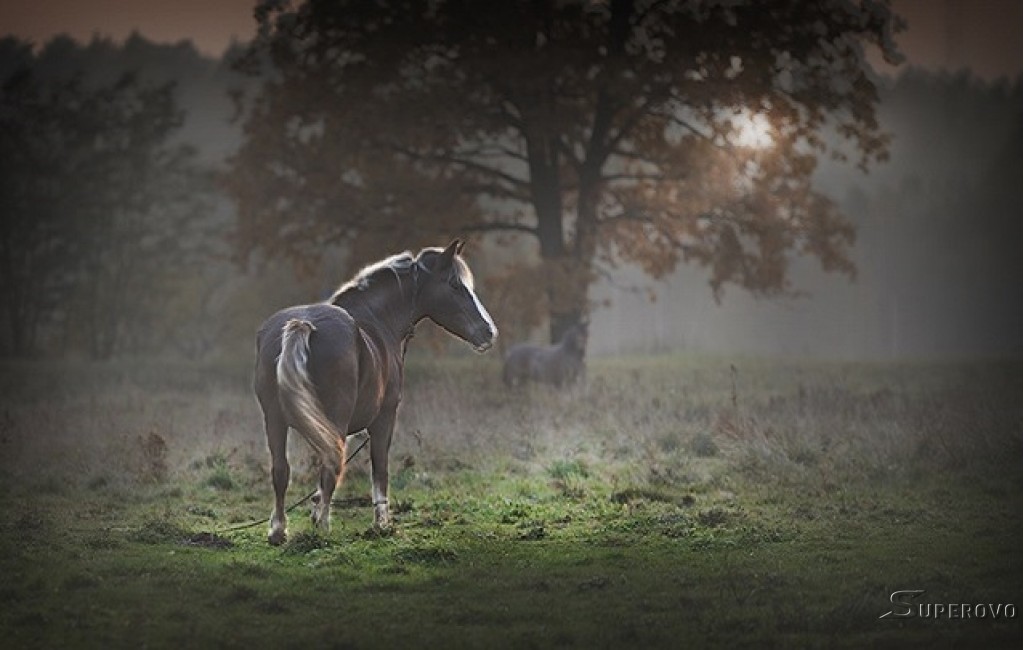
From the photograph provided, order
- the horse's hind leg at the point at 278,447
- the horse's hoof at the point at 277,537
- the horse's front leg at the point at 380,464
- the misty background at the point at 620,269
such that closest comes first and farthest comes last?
the horse's hind leg at the point at 278,447
the horse's hoof at the point at 277,537
the horse's front leg at the point at 380,464
the misty background at the point at 620,269

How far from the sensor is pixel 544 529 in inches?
323

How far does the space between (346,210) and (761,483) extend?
794 centimetres

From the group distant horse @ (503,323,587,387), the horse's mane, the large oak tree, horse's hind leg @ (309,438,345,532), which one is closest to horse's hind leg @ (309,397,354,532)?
horse's hind leg @ (309,438,345,532)

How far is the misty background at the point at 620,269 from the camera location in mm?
16938

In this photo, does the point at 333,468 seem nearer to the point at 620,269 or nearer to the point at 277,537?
the point at 277,537

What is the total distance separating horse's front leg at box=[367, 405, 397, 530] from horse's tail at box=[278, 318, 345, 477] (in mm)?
941

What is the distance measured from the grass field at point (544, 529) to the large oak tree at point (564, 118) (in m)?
2.76

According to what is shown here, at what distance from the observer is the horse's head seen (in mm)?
7746

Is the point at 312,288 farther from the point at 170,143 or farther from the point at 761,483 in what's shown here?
the point at 761,483

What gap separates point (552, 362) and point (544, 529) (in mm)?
7768

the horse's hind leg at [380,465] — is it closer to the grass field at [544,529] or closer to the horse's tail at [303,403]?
the grass field at [544,529]

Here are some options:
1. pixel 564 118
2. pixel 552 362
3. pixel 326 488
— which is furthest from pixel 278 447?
pixel 564 118

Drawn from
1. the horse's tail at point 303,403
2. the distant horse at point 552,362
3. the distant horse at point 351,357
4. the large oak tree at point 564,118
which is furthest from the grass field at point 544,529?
the large oak tree at point 564,118

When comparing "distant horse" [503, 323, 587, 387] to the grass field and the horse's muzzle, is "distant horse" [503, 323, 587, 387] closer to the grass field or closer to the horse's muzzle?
the grass field
